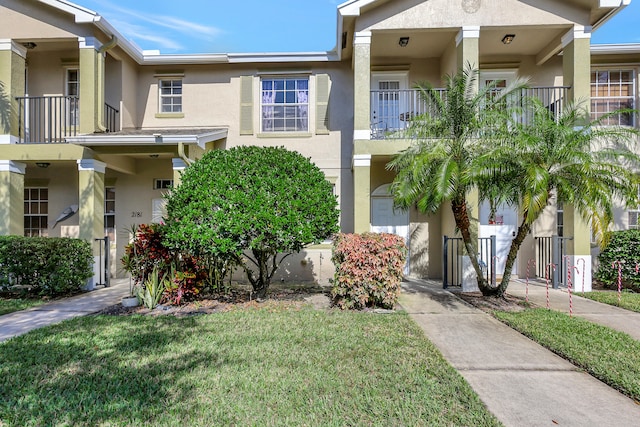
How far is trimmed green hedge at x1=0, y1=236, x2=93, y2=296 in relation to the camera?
8141mm

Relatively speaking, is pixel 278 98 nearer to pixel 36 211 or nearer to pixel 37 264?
pixel 37 264

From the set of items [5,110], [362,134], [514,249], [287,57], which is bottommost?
[514,249]

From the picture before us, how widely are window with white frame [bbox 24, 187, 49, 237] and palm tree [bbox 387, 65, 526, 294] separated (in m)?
11.1

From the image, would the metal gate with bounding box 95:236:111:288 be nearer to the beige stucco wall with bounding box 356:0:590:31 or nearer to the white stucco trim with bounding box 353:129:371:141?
the white stucco trim with bounding box 353:129:371:141

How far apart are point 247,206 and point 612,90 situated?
1200 centimetres

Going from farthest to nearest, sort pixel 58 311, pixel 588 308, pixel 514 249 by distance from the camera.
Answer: pixel 514 249 → pixel 588 308 → pixel 58 311

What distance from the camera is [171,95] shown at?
454 inches

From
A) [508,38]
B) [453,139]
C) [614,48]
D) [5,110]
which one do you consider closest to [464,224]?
[453,139]

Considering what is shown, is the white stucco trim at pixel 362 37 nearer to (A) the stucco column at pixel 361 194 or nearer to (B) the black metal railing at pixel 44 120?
(A) the stucco column at pixel 361 194

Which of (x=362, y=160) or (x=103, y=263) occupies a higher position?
(x=362, y=160)

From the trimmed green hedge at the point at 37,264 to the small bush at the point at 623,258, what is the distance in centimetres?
1346

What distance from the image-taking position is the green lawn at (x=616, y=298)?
7430mm

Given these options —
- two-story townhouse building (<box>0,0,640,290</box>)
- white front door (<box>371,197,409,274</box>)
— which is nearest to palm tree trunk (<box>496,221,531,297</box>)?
two-story townhouse building (<box>0,0,640,290</box>)

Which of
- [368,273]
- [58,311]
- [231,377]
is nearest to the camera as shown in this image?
[231,377]
